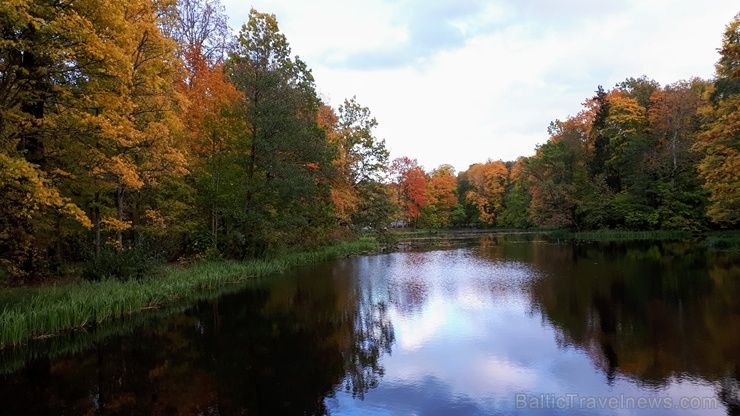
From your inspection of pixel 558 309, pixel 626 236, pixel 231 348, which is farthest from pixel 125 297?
pixel 626 236

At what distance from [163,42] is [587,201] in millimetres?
36449

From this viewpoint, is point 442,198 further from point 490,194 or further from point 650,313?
point 650,313

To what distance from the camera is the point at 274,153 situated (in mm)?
19453

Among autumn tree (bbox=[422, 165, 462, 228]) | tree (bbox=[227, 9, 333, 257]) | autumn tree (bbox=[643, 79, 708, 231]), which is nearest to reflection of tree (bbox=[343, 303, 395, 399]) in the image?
tree (bbox=[227, 9, 333, 257])

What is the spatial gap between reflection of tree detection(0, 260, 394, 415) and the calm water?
35 mm

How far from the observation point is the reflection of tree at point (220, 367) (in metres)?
5.91

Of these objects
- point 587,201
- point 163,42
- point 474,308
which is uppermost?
point 163,42

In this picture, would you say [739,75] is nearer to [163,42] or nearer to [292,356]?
[292,356]

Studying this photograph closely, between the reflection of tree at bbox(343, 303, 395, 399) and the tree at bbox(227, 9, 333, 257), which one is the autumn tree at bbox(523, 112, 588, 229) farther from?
the reflection of tree at bbox(343, 303, 395, 399)

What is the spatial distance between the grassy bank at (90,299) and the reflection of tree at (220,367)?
1339 mm

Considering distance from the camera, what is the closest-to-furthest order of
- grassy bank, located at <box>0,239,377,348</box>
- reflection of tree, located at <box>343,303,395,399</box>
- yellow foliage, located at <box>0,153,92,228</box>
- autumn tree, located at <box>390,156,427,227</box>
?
reflection of tree, located at <box>343,303,395,399</box> → yellow foliage, located at <box>0,153,92,228</box> → grassy bank, located at <box>0,239,377,348</box> → autumn tree, located at <box>390,156,427,227</box>

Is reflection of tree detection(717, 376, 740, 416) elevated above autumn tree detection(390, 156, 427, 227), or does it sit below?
below

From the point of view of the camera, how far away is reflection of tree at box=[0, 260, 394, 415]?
591 cm

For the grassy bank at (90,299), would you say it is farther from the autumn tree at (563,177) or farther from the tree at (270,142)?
the autumn tree at (563,177)
